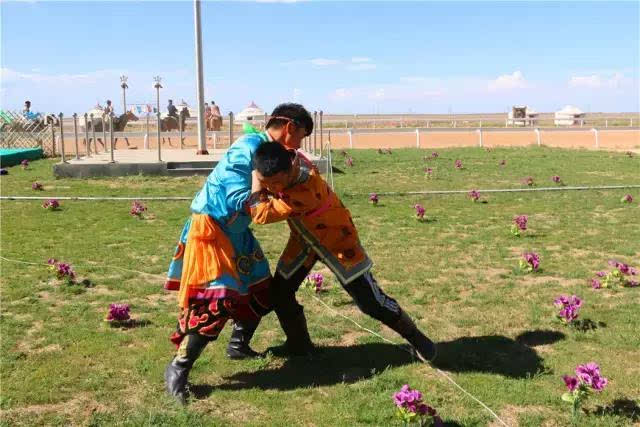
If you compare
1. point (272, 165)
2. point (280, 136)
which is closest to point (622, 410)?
point (272, 165)

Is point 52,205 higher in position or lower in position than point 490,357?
higher

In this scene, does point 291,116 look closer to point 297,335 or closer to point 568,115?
point 297,335

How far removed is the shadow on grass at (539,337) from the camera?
458cm

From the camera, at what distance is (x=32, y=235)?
827cm

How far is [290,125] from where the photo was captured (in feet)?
12.1

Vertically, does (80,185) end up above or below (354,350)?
above

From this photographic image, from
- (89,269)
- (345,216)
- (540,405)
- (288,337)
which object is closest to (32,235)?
(89,269)

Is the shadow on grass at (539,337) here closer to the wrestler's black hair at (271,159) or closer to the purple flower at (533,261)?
the purple flower at (533,261)

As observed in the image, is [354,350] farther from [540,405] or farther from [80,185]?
[80,185]

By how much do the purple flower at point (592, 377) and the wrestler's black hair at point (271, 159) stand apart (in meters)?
1.92

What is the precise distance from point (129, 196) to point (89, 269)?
574 cm

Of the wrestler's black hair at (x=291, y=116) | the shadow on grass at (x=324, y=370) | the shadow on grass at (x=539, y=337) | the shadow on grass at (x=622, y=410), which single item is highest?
the wrestler's black hair at (x=291, y=116)

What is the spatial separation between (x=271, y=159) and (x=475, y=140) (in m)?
29.3

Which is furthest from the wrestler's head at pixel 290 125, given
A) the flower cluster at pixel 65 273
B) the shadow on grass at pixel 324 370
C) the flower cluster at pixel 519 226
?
the flower cluster at pixel 519 226
